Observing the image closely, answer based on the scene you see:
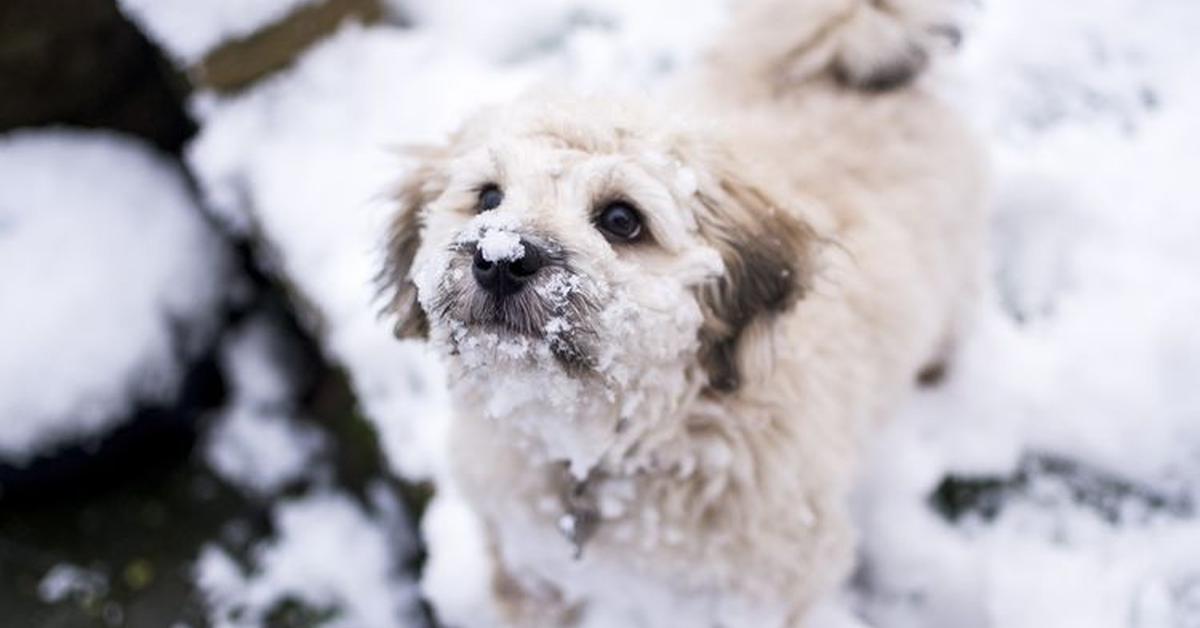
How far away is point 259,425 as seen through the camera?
3.50 metres

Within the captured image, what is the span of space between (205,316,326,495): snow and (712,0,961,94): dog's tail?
204cm

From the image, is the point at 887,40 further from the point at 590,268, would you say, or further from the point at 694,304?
the point at 590,268

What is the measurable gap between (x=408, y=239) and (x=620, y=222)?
0.55m

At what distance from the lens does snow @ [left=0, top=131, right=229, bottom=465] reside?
3213 millimetres

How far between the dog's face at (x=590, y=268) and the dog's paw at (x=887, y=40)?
769 mm

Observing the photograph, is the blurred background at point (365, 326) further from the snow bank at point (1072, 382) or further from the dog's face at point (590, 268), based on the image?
the dog's face at point (590, 268)

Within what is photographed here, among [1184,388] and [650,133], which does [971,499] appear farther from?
[650,133]

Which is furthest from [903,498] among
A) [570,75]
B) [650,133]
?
[570,75]

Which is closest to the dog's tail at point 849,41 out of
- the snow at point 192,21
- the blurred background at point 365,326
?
the blurred background at point 365,326

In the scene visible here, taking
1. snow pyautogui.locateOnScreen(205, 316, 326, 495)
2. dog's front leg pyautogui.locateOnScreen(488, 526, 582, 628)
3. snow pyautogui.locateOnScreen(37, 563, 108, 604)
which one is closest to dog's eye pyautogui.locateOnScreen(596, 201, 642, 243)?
dog's front leg pyautogui.locateOnScreen(488, 526, 582, 628)

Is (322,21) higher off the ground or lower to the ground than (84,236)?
higher

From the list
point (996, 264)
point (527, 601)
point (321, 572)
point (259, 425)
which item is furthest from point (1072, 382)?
point (259, 425)

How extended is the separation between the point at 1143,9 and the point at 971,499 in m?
2.21

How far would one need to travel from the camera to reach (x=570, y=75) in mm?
3562
